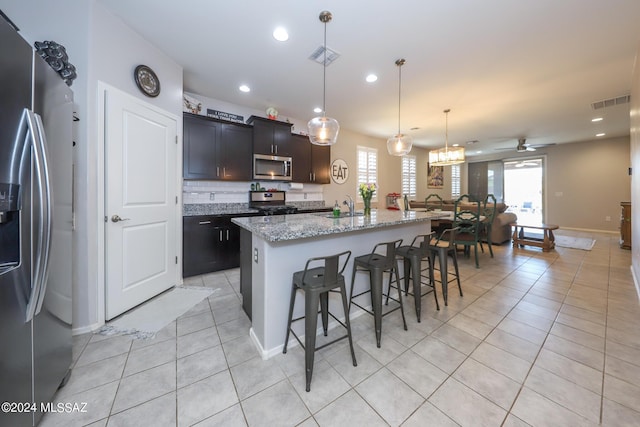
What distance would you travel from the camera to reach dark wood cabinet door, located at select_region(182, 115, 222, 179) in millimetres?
3349

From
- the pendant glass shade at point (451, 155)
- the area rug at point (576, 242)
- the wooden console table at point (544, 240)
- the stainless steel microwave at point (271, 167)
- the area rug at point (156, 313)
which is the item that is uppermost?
the pendant glass shade at point (451, 155)

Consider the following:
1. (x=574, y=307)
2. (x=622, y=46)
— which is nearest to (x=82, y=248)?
(x=574, y=307)

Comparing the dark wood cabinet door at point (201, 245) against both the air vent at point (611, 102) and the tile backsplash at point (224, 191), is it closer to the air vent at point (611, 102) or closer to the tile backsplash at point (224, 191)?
the tile backsplash at point (224, 191)

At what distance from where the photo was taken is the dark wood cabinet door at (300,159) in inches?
175

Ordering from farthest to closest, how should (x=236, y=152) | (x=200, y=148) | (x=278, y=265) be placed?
(x=236, y=152) < (x=200, y=148) < (x=278, y=265)

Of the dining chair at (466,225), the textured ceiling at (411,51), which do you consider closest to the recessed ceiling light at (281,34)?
the textured ceiling at (411,51)

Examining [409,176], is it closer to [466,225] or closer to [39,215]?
[466,225]

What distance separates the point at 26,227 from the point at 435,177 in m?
9.04

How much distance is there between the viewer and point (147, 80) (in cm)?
252

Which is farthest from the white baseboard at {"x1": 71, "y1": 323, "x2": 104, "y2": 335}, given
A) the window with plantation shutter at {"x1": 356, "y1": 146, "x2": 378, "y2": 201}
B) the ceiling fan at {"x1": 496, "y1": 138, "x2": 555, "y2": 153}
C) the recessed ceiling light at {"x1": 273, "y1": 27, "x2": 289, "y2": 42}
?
the ceiling fan at {"x1": 496, "y1": 138, "x2": 555, "y2": 153}

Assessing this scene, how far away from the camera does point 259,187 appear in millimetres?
4238

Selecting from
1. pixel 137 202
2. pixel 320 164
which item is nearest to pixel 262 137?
pixel 320 164

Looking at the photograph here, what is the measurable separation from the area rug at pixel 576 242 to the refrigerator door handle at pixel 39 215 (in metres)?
7.54

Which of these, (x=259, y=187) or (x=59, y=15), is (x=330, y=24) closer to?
(x=59, y=15)
